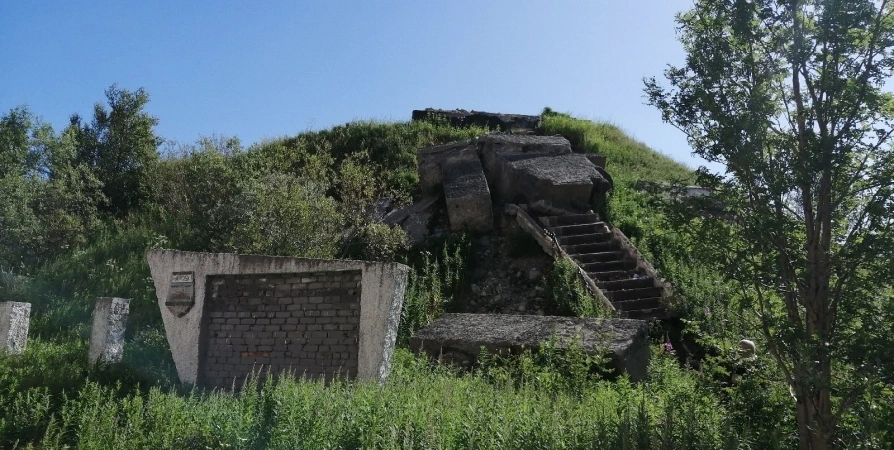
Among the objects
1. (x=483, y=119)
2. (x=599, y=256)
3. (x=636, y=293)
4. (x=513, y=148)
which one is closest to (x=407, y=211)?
(x=513, y=148)

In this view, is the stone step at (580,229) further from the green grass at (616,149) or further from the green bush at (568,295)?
the green grass at (616,149)

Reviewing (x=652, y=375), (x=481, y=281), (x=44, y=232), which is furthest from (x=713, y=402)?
(x=44, y=232)

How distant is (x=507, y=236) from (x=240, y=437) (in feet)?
30.1

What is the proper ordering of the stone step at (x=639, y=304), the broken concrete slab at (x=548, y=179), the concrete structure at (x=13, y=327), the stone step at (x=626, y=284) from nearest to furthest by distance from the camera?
the concrete structure at (x=13, y=327) < the stone step at (x=639, y=304) < the stone step at (x=626, y=284) < the broken concrete slab at (x=548, y=179)

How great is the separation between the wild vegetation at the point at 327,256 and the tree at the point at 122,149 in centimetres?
6

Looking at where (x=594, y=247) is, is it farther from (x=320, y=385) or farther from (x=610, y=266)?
(x=320, y=385)

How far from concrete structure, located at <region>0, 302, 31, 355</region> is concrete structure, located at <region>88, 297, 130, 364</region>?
1.65 m

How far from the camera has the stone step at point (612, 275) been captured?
39.3 feet

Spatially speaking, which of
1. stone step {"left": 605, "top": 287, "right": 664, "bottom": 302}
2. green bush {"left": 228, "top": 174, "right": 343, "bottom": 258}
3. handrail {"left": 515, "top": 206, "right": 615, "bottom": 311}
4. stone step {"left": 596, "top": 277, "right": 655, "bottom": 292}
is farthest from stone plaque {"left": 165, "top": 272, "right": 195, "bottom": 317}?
stone step {"left": 596, "top": 277, "right": 655, "bottom": 292}

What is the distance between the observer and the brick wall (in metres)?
7.74

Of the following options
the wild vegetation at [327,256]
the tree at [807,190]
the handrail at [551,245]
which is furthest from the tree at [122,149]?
the tree at [807,190]

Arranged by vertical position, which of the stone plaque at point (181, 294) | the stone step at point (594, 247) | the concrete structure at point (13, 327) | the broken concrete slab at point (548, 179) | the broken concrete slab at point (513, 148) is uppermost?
the broken concrete slab at point (513, 148)

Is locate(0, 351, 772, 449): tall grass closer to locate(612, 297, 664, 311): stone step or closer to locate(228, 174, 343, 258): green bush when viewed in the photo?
locate(612, 297, 664, 311): stone step

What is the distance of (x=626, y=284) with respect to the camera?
460 inches
